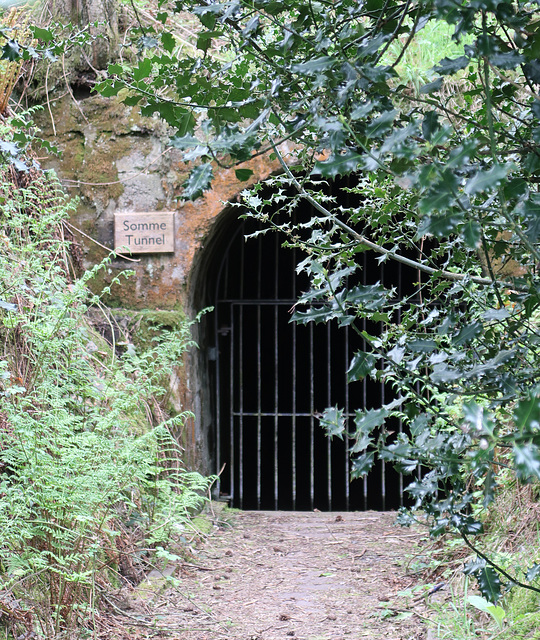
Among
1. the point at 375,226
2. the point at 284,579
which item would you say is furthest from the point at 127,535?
the point at 375,226

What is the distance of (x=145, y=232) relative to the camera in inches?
195

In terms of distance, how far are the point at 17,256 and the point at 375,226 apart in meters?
2.64

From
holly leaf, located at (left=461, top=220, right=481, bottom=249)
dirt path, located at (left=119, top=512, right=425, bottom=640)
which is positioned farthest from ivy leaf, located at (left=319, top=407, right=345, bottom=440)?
dirt path, located at (left=119, top=512, right=425, bottom=640)

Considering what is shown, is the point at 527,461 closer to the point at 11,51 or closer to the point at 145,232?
the point at 11,51

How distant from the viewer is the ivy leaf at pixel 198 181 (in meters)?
1.09

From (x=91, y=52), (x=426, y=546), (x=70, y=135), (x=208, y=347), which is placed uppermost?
(x=91, y=52)

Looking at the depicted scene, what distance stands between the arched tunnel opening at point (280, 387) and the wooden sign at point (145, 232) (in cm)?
94

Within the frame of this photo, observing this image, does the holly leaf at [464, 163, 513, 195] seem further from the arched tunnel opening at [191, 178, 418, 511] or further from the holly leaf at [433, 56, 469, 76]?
the arched tunnel opening at [191, 178, 418, 511]

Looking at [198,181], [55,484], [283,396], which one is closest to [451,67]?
[198,181]

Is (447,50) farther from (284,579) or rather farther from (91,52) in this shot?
(284,579)

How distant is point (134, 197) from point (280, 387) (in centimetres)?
405

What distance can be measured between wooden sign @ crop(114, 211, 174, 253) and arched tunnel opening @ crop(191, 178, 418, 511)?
3.09ft

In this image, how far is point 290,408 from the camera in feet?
28.0

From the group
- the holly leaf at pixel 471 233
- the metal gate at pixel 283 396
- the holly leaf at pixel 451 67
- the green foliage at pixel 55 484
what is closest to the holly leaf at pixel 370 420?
the holly leaf at pixel 471 233
